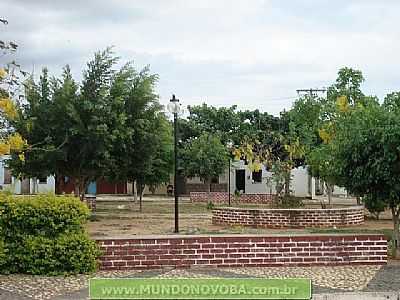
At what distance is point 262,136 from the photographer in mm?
49562

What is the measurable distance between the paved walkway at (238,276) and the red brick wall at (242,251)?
20 cm

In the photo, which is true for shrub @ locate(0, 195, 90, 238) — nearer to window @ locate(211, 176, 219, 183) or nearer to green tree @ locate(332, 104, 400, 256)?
green tree @ locate(332, 104, 400, 256)

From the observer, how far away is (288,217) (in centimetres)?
1938

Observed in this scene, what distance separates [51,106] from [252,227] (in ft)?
29.5

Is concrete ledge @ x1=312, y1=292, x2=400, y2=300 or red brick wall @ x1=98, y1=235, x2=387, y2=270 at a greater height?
red brick wall @ x1=98, y1=235, x2=387, y2=270

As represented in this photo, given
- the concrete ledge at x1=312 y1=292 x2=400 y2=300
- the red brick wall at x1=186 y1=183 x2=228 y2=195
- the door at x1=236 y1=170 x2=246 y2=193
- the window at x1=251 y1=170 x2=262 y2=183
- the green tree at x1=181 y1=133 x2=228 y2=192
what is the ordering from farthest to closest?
the door at x1=236 y1=170 x2=246 y2=193
the red brick wall at x1=186 y1=183 x2=228 y2=195
the window at x1=251 y1=170 x2=262 y2=183
the green tree at x1=181 y1=133 x2=228 y2=192
the concrete ledge at x1=312 y1=292 x2=400 y2=300

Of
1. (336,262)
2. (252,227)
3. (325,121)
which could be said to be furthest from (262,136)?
(336,262)

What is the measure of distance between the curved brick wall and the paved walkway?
8.59 metres

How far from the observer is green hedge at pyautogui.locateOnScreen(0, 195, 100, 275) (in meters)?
9.61

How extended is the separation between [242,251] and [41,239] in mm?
3310

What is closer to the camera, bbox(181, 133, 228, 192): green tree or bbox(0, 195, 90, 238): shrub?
bbox(0, 195, 90, 238): shrub

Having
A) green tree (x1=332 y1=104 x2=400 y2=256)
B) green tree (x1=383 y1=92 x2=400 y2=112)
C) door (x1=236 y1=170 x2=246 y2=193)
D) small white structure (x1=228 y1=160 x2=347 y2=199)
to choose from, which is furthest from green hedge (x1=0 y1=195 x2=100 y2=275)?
door (x1=236 y1=170 x2=246 y2=193)

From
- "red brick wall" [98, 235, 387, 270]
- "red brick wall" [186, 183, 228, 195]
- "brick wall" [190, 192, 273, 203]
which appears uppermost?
"red brick wall" [186, 183, 228, 195]

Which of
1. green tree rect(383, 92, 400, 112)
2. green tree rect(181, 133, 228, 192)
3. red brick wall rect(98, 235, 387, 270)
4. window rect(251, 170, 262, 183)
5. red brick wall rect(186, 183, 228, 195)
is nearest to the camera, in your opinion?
red brick wall rect(98, 235, 387, 270)
